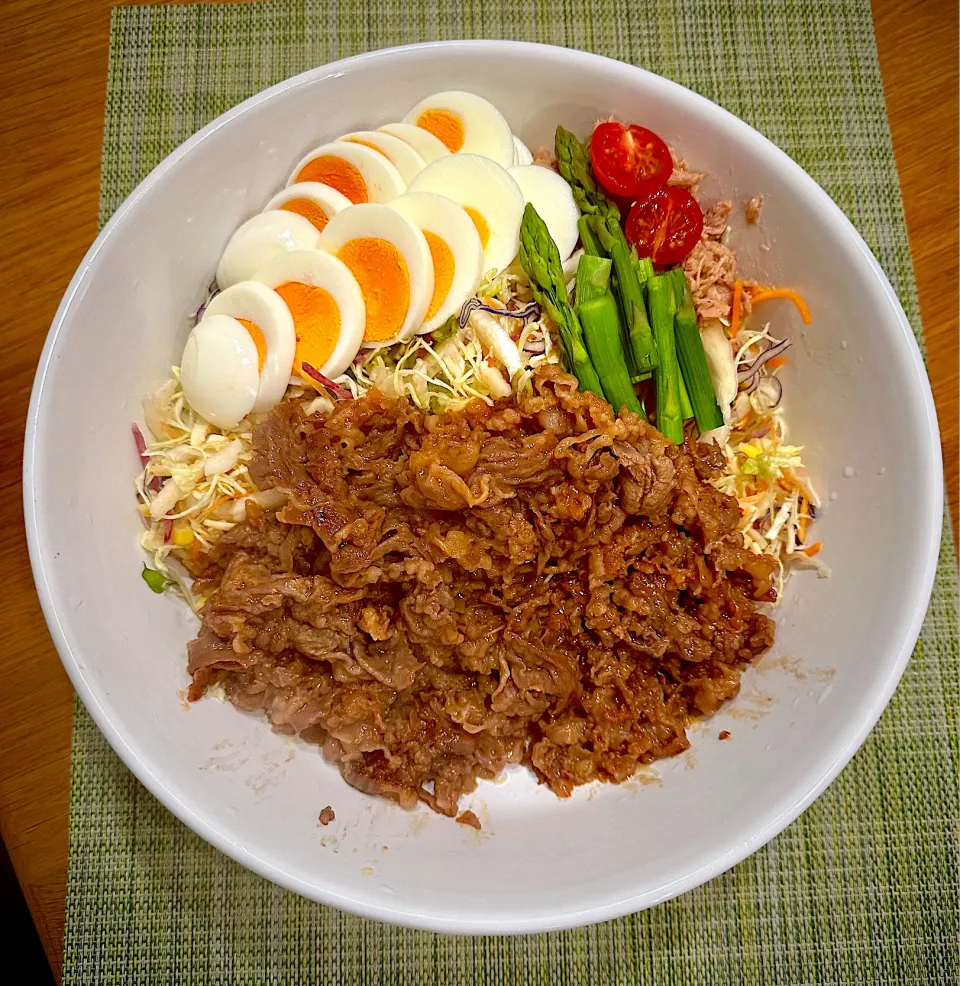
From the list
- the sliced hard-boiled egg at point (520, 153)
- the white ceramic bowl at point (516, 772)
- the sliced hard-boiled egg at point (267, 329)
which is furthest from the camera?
the sliced hard-boiled egg at point (520, 153)

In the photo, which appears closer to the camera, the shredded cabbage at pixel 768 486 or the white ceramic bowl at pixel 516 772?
the white ceramic bowl at pixel 516 772

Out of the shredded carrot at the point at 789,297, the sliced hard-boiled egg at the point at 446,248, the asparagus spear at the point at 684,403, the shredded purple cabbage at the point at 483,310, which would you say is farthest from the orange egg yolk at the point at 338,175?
the shredded carrot at the point at 789,297

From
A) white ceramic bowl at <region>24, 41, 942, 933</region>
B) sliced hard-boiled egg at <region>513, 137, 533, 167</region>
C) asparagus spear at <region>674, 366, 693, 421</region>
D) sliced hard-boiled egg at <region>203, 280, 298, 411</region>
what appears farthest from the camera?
sliced hard-boiled egg at <region>513, 137, 533, 167</region>

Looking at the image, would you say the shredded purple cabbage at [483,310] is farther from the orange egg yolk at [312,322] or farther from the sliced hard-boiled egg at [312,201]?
the sliced hard-boiled egg at [312,201]

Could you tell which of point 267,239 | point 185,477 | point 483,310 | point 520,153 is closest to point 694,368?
point 483,310

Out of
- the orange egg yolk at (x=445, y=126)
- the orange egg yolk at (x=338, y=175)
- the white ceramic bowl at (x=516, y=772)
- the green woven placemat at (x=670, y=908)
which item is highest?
the orange egg yolk at (x=445, y=126)

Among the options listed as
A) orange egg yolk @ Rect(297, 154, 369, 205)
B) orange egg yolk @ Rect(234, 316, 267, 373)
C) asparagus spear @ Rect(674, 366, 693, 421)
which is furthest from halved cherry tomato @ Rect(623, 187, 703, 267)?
orange egg yolk @ Rect(234, 316, 267, 373)

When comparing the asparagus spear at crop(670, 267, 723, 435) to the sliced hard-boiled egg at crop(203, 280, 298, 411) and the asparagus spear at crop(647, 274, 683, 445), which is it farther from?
the sliced hard-boiled egg at crop(203, 280, 298, 411)
